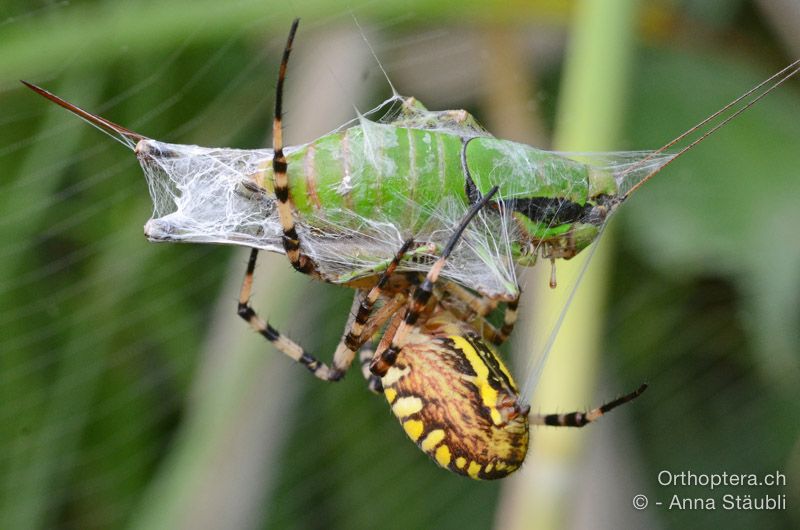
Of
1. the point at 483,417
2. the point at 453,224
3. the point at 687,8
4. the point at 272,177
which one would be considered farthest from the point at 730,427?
the point at 272,177

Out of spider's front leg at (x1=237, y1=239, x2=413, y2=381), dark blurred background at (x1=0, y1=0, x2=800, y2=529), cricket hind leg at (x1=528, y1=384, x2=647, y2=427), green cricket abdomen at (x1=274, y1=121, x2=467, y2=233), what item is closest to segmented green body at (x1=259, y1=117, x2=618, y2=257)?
green cricket abdomen at (x1=274, y1=121, x2=467, y2=233)

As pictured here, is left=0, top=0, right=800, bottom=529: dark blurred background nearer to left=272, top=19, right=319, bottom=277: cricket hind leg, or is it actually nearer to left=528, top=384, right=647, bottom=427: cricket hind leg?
left=528, top=384, right=647, bottom=427: cricket hind leg

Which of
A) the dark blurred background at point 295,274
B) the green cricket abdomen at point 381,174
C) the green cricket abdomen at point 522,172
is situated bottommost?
the dark blurred background at point 295,274

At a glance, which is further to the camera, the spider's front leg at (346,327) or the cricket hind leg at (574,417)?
the spider's front leg at (346,327)

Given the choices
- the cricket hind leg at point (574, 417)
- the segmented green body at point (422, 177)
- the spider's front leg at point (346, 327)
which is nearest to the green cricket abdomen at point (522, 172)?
the segmented green body at point (422, 177)

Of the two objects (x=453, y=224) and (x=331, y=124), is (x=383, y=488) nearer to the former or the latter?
(x=331, y=124)

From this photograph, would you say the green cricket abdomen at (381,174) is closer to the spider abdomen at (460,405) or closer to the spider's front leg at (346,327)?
the spider's front leg at (346,327)

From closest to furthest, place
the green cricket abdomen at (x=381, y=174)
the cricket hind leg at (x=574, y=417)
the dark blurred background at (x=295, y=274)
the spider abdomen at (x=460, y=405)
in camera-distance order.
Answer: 1. the green cricket abdomen at (x=381, y=174)
2. the cricket hind leg at (x=574, y=417)
3. the spider abdomen at (x=460, y=405)
4. the dark blurred background at (x=295, y=274)

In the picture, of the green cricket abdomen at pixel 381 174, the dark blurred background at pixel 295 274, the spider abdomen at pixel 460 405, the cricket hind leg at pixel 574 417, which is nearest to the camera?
the green cricket abdomen at pixel 381 174
